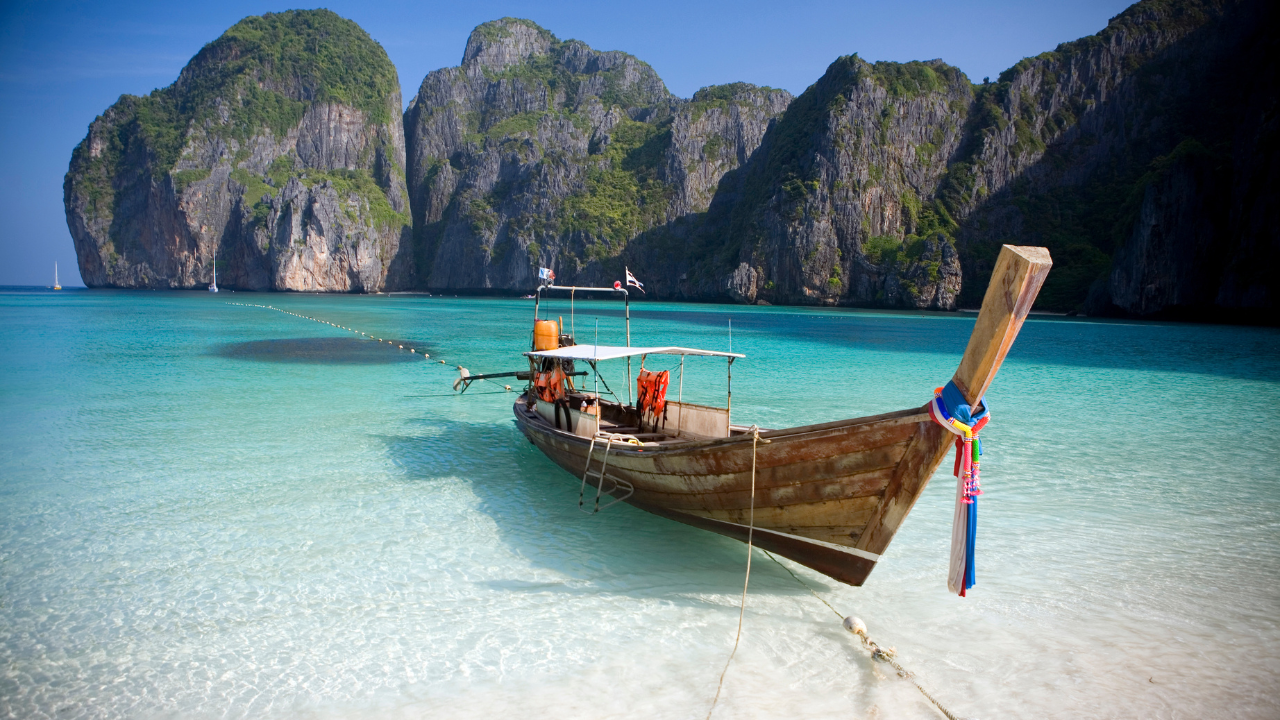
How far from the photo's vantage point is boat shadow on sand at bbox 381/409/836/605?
22.0ft

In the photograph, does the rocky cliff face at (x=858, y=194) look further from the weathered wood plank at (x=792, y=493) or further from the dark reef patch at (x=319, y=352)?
the weathered wood plank at (x=792, y=493)

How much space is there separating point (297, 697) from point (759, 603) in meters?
3.84

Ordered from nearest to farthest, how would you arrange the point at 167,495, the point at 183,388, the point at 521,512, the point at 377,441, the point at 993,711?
the point at 993,711, the point at 521,512, the point at 167,495, the point at 377,441, the point at 183,388

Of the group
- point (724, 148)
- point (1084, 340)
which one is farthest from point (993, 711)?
point (724, 148)

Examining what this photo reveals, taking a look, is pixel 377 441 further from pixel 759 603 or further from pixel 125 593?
pixel 759 603

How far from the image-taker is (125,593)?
21.6ft

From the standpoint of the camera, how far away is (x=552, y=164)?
131 metres

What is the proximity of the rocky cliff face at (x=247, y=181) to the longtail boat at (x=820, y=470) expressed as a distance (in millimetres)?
132412

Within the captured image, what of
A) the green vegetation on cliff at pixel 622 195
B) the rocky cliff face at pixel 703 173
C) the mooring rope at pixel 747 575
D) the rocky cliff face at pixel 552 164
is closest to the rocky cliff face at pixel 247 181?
the rocky cliff face at pixel 703 173

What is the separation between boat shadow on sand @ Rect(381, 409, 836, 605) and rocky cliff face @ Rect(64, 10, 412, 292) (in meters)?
129

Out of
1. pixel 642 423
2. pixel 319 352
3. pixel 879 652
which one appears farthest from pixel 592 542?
pixel 319 352

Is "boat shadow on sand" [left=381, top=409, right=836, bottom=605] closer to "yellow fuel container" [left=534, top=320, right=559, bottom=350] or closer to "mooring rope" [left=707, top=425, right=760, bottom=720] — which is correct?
"mooring rope" [left=707, top=425, right=760, bottom=720]

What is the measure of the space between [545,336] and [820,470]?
751 cm

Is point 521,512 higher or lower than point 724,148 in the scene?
lower
